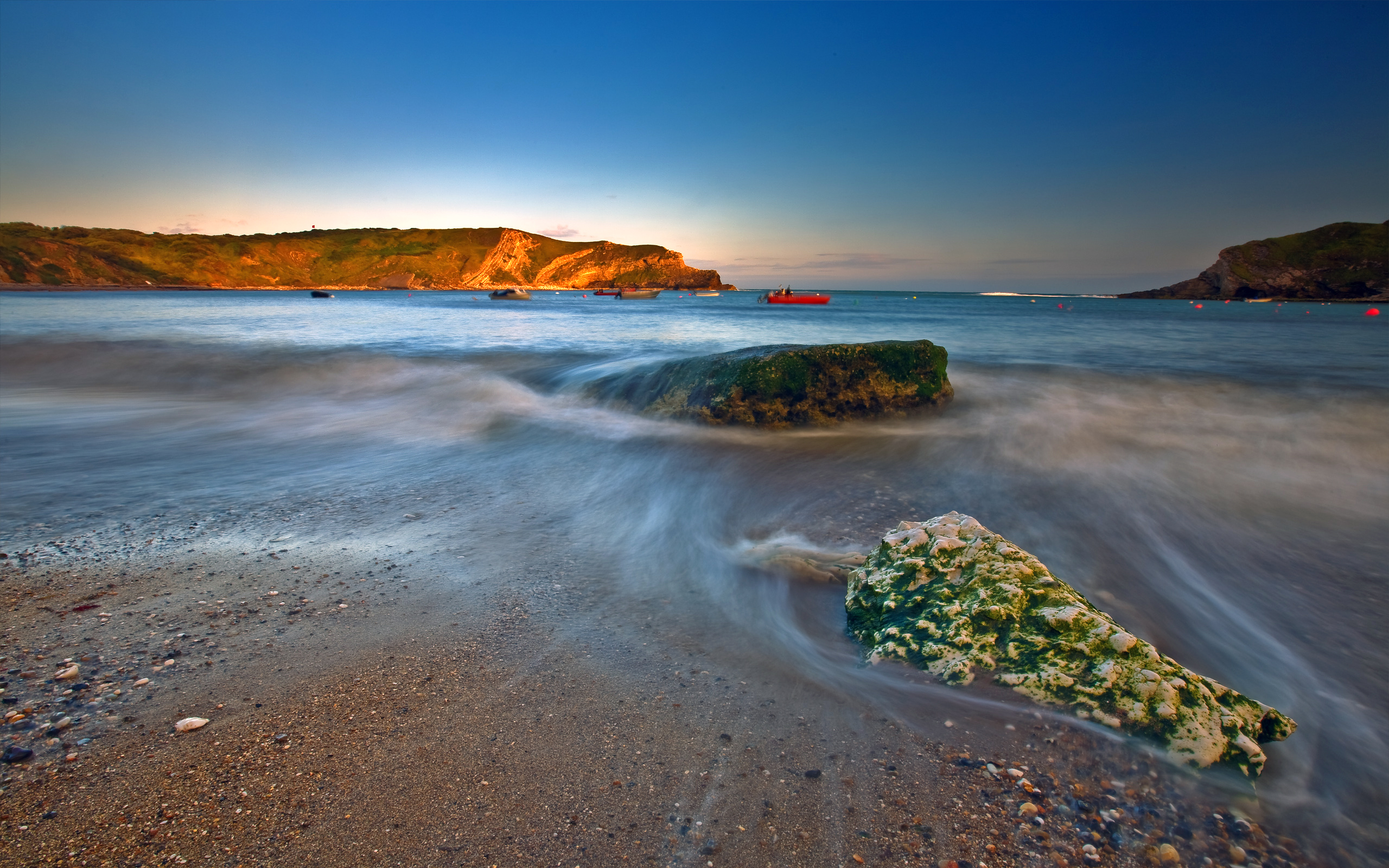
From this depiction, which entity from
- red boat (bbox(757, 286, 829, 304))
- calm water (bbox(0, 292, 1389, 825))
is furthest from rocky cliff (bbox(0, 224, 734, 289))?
calm water (bbox(0, 292, 1389, 825))

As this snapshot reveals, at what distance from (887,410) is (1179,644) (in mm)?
5018

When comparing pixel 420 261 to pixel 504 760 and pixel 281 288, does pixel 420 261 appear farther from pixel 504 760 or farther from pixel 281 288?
pixel 504 760

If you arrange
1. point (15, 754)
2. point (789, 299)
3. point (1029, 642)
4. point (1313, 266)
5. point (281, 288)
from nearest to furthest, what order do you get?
point (15, 754) < point (1029, 642) < point (789, 299) < point (1313, 266) < point (281, 288)

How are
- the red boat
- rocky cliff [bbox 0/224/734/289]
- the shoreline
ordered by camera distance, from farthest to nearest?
1. rocky cliff [bbox 0/224/734/289]
2. the shoreline
3. the red boat

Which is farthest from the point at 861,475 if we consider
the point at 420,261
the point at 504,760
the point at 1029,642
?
the point at 420,261

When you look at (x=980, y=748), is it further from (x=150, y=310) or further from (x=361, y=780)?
(x=150, y=310)

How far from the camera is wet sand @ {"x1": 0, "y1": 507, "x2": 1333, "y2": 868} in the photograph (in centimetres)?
162

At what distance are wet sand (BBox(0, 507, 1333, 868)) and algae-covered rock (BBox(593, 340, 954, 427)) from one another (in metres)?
4.79

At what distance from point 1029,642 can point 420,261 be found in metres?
170

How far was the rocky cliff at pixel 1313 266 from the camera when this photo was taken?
90.6 metres

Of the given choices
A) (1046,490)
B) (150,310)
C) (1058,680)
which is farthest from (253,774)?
(150,310)

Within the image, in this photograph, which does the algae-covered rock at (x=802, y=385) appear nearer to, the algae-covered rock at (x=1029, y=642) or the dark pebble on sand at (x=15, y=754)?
the algae-covered rock at (x=1029, y=642)

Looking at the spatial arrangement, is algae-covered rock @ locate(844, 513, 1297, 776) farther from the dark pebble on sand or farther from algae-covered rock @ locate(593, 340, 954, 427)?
algae-covered rock @ locate(593, 340, 954, 427)

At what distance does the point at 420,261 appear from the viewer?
150m
